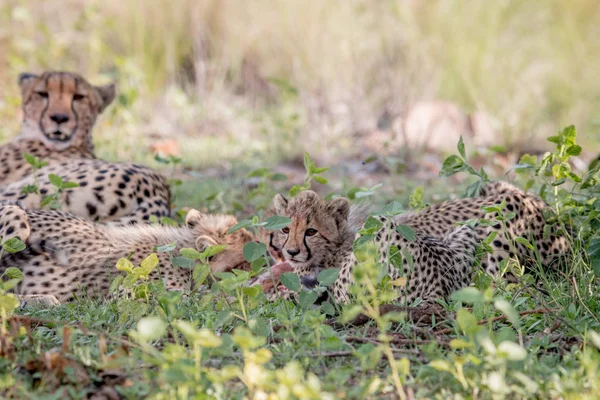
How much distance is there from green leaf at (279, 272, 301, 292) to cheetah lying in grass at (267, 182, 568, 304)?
0.33 m

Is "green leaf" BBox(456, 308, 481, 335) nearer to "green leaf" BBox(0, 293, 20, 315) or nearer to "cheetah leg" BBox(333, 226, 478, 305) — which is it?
"cheetah leg" BBox(333, 226, 478, 305)

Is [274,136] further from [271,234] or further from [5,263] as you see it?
[5,263]

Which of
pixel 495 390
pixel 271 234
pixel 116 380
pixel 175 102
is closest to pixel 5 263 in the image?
pixel 271 234

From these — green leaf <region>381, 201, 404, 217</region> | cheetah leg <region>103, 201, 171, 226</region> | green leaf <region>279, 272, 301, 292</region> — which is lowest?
cheetah leg <region>103, 201, 171, 226</region>

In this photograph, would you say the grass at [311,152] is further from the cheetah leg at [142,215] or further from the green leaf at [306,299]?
Answer: the cheetah leg at [142,215]

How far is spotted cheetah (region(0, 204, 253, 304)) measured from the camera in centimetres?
375

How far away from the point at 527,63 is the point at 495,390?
837 cm

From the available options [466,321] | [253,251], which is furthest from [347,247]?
[466,321]

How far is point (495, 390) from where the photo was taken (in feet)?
7.00

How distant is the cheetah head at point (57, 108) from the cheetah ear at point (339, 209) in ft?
7.70

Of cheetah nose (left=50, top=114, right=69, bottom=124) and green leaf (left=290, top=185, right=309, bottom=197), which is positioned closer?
green leaf (left=290, top=185, right=309, bottom=197)

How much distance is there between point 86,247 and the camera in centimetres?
395

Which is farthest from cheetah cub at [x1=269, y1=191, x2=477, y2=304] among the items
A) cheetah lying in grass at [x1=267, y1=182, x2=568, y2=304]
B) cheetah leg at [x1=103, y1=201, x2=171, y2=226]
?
cheetah leg at [x1=103, y1=201, x2=171, y2=226]

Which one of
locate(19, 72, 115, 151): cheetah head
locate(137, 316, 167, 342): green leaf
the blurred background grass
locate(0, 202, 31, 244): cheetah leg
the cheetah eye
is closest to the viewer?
locate(137, 316, 167, 342): green leaf
